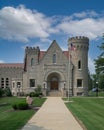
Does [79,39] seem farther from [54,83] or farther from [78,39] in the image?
[54,83]

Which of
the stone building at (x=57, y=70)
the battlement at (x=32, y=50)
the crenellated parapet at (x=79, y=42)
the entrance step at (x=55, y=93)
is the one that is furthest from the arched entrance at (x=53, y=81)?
the crenellated parapet at (x=79, y=42)

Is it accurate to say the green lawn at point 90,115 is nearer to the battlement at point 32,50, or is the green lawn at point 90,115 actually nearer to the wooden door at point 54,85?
the wooden door at point 54,85

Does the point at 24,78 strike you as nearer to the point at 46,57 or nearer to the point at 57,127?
the point at 46,57

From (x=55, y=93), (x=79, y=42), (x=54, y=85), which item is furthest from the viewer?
(x=54, y=85)

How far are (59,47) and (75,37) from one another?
365 cm

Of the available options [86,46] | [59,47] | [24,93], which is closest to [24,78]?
[24,93]

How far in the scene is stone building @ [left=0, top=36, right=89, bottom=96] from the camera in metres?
62.5

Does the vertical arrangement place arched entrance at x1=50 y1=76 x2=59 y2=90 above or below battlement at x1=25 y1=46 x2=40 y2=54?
below

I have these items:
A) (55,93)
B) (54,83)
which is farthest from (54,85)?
(55,93)

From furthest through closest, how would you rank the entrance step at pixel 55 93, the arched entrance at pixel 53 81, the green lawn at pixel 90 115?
the arched entrance at pixel 53 81 < the entrance step at pixel 55 93 < the green lawn at pixel 90 115

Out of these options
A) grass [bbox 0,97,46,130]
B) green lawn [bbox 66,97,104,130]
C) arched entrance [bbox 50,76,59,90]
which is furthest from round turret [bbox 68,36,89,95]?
grass [bbox 0,97,46,130]

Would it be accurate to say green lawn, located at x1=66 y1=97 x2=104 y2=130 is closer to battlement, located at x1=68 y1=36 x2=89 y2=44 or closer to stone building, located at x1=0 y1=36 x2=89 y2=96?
stone building, located at x1=0 y1=36 x2=89 y2=96

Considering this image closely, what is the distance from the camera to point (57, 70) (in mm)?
62750

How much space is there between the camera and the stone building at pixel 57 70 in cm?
6253
